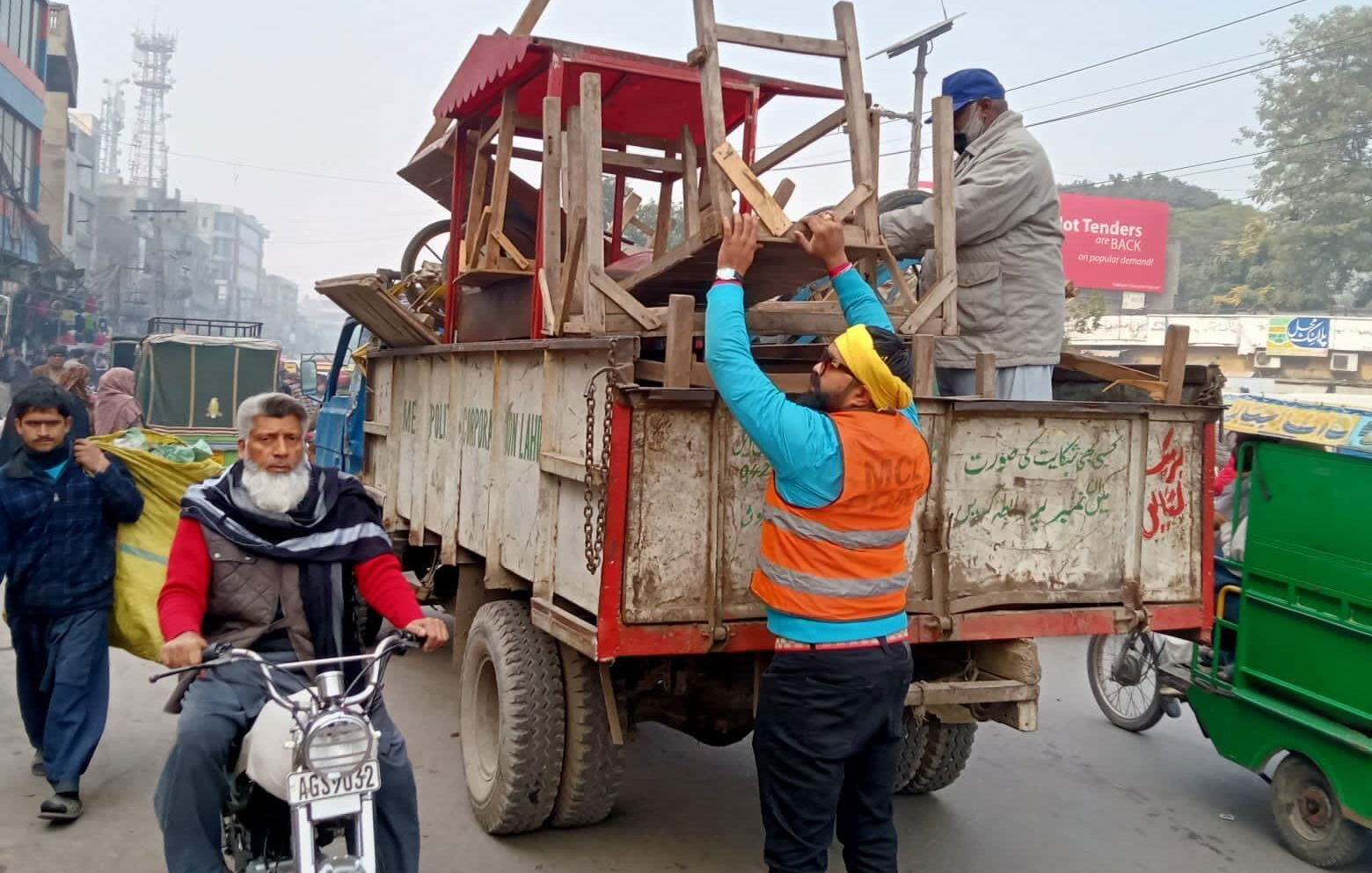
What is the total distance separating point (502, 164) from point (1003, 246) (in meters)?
2.44

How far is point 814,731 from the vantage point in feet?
9.54

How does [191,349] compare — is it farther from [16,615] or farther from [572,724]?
[572,724]

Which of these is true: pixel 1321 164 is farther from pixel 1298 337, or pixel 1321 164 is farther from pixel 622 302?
pixel 622 302

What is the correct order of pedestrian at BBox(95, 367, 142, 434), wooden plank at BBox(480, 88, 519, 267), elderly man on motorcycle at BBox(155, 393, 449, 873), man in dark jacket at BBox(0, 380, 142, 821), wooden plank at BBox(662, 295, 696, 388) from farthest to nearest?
pedestrian at BBox(95, 367, 142, 434) → wooden plank at BBox(480, 88, 519, 267) → man in dark jacket at BBox(0, 380, 142, 821) → wooden plank at BBox(662, 295, 696, 388) → elderly man on motorcycle at BBox(155, 393, 449, 873)

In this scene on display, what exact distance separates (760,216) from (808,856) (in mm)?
1900

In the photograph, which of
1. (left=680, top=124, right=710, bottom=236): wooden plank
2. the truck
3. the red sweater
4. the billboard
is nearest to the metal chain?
the truck

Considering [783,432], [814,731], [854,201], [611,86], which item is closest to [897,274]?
[854,201]

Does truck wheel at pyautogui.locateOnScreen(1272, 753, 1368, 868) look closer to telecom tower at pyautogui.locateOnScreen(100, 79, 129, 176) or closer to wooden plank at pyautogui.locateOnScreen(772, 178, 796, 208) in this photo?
wooden plank at pyautogui.locateOnScreen(772, 178, 796, 208)

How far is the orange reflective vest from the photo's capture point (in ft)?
9.53

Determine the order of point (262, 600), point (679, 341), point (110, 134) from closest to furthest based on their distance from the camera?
point (262, 600)
point (679, 341)
point (110, 134)

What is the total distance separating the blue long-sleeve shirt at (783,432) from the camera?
113 inches

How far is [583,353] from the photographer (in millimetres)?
3631

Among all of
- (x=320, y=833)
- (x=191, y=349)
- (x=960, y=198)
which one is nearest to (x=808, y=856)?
(x=320, y=833)

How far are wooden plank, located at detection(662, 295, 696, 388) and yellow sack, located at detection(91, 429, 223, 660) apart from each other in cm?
230
